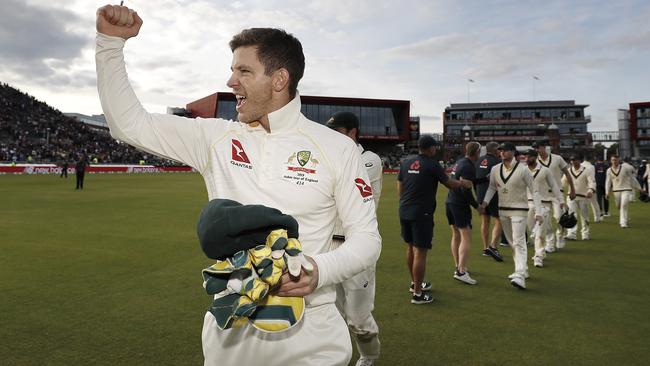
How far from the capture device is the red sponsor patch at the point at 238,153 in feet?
6.42

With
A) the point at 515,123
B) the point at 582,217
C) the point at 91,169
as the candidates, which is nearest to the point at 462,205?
the point at 582,217

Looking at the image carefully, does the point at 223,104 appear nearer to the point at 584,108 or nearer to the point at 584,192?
the point at 584,192

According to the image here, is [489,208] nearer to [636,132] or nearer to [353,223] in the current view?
[353,223]

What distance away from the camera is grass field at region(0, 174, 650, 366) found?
4234mm

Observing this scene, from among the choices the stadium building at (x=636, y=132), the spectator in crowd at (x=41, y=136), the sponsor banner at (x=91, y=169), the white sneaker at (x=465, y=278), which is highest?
the stadium building at (x=636, y=132)

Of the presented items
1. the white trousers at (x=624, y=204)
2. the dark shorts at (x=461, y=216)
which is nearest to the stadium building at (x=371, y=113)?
the white trousers at (x=624, y=204)

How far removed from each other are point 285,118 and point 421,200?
14.7ft

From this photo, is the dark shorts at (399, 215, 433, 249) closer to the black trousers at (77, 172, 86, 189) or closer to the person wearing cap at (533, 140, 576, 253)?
the person wearing cap at (533, 140, 576, 253)

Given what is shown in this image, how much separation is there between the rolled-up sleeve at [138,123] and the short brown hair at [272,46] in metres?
0.39

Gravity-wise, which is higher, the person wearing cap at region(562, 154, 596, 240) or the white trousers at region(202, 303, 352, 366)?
the person wearing cap at region(562, 154, 596, 240)

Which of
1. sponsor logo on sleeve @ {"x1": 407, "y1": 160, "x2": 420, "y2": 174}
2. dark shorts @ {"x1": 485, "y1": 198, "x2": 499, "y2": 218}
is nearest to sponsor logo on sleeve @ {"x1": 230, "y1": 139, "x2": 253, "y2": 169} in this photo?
sponsor logo on sleeve @ {"x1": 407, "y1": 160, "x2": 420, "y2": 174}

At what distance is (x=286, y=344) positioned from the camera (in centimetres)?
174

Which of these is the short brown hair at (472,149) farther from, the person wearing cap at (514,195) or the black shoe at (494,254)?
the black shoe at (494,254)

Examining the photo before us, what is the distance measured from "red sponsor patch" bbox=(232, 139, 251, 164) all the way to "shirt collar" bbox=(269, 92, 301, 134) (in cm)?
16
